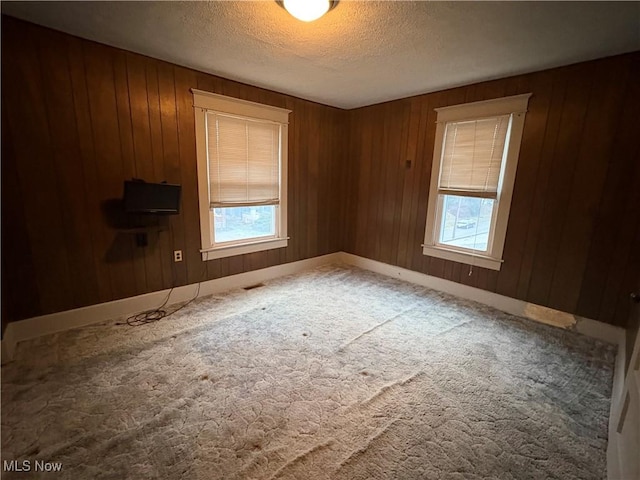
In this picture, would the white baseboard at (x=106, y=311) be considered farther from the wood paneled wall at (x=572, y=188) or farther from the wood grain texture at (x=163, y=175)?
the wood paneled wall at (x=572, y=188)

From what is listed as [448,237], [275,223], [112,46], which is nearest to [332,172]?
[275,223]

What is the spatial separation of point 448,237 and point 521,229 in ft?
2.63

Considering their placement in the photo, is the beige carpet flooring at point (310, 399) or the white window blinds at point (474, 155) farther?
the white window blinds at point (474, 155)

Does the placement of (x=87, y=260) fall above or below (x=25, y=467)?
above

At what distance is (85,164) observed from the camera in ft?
8.21

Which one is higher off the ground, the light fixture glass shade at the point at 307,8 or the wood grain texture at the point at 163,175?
the light fixture glass shade at the point at 307,8

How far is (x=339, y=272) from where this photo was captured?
174 inches

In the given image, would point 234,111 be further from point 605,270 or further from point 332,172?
point 605,270

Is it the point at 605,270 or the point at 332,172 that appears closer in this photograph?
the point at 605,270

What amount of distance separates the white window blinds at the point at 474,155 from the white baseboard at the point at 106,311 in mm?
2587

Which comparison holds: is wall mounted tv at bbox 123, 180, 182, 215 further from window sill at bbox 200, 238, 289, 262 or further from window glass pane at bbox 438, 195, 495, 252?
window glass pane at bbox 438, 195, 495, 252

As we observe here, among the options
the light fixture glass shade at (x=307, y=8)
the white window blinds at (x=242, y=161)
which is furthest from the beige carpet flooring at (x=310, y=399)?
the light fixture glass shade at (x=307, y=8)

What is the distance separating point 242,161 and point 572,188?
3374mm

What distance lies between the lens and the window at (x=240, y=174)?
10.5 feet
